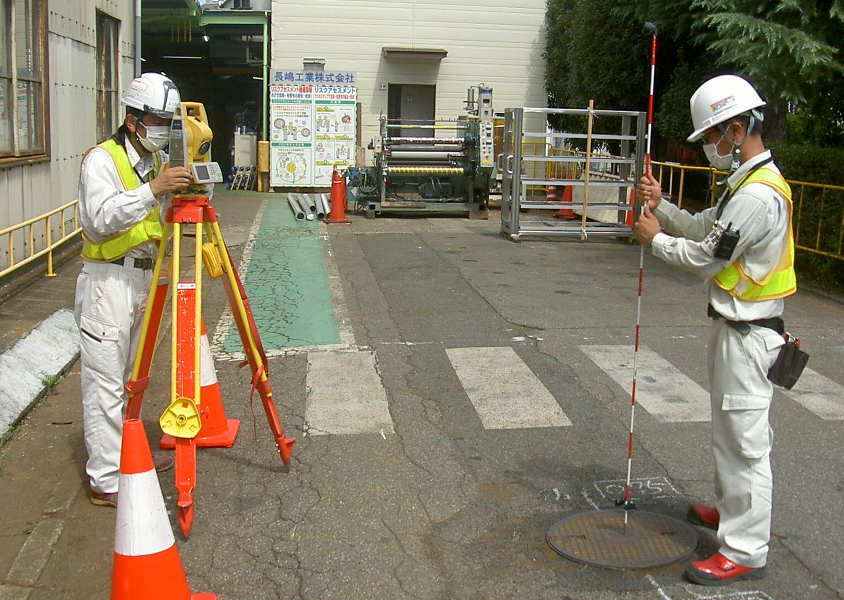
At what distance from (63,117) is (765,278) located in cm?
969

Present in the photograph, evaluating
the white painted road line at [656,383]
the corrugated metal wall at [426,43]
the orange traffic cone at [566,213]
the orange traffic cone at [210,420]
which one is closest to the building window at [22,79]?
the orange traffic cone at [210,420]

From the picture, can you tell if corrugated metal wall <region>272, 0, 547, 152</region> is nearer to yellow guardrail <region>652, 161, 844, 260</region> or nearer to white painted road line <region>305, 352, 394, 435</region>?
yellow guardrail <region>652, 161, 844, 260</region>

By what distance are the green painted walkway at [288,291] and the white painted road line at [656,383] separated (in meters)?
2.35

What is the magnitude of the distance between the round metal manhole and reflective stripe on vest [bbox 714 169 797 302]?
3.96ft

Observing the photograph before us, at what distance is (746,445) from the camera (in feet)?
12.8

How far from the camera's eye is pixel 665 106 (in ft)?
60.5

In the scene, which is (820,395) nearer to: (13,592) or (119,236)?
(119,236)

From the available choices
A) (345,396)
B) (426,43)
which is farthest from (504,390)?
(426,43)

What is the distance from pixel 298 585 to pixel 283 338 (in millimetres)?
4207

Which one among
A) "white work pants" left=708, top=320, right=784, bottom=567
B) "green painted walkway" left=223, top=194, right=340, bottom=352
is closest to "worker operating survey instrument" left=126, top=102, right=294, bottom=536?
"white work pants" left=708, top=320, right=784, bottom=567

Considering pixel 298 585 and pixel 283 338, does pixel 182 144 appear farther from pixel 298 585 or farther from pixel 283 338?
pixel 283 338

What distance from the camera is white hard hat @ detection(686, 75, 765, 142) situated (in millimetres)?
3895

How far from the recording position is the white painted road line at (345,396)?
5.82 metres

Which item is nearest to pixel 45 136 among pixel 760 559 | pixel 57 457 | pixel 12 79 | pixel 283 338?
pixel 12 79
